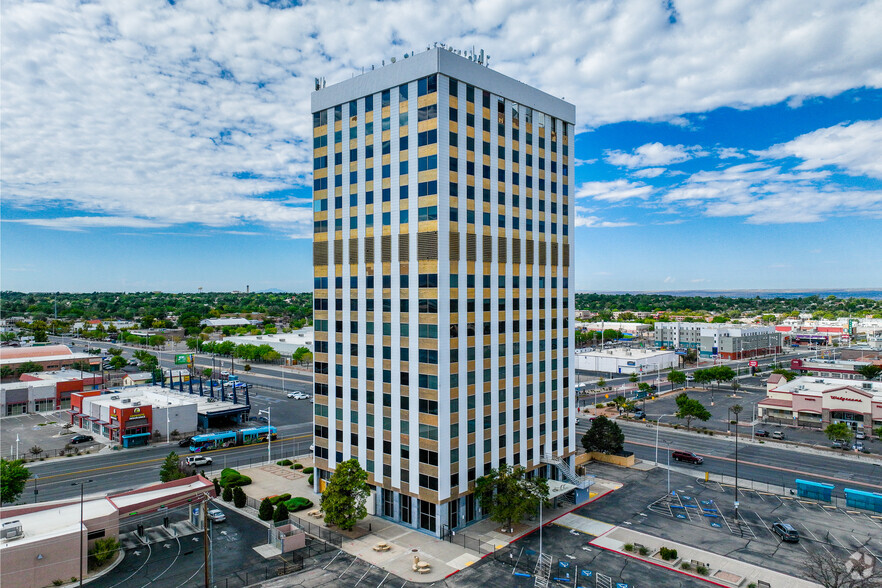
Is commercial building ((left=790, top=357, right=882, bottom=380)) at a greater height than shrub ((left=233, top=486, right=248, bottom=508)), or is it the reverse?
commercial building ((left=790, top=357, right=882, bottom=380))

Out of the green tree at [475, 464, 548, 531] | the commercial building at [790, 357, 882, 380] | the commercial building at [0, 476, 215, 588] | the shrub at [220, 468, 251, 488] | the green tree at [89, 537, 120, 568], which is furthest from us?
the commercial building at [790, 357, 882, 380]

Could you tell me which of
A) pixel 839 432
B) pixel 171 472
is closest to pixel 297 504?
pixel 171 472

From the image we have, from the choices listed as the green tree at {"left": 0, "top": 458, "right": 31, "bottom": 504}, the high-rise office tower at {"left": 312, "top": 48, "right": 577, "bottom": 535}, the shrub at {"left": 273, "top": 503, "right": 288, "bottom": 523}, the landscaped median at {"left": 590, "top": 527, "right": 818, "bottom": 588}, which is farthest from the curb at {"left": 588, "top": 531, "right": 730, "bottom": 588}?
the green tree at {"left": 0, "top": 458, "right": 31, "bottom": 504}

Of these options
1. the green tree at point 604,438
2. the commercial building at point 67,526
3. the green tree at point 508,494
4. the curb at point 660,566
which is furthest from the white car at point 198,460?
the curb at point 660,566

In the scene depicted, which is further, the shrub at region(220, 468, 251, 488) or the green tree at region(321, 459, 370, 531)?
the shrub at region(220, 468, 251, 488)

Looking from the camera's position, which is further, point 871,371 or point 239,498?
point 871,371

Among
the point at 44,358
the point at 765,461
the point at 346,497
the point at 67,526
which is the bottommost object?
the point at 765,461

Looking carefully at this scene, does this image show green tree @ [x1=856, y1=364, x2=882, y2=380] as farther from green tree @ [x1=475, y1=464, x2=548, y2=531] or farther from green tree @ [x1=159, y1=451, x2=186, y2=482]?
green tree @ [x1=159, y1=451, x2=186, y2=482]

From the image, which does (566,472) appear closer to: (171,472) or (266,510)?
(266,510)
